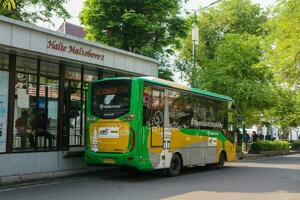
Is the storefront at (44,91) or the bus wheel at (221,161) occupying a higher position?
the storefront at (44,91)

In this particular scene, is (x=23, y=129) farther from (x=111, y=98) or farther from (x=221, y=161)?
(x=221, y=161)

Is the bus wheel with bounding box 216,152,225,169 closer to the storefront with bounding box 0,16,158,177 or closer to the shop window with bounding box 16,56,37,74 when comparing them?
the storefront with bounding box 0,16,158,177

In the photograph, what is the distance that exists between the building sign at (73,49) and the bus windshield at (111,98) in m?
1.47

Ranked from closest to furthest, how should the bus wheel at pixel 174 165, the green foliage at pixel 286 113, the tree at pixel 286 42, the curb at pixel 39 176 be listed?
the curb at pixel 39 176, the bus wheel at pixel 174 165, the tree at pixel 286 42, the green foliage at pixel 286 113

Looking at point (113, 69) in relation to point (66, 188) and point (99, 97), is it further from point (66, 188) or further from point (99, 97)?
point (66, 188)

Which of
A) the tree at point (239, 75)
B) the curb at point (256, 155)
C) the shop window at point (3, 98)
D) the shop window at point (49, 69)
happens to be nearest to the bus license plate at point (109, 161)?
the shop window at point (3, 98)

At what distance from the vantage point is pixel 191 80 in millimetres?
27859

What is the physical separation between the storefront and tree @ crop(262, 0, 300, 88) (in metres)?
6.64

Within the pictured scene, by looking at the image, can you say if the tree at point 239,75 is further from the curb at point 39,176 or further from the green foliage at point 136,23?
the curb at point 39,176

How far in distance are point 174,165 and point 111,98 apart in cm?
343

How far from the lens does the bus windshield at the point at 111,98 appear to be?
15.0 meters

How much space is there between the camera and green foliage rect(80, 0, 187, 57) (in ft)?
80.2

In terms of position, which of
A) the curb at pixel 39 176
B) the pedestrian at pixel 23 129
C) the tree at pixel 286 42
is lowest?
the curb at pixel 39 176

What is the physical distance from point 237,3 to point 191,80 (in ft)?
52.0
